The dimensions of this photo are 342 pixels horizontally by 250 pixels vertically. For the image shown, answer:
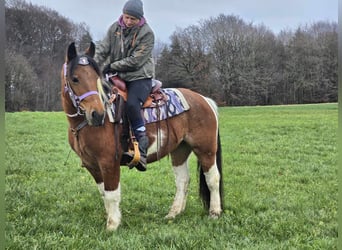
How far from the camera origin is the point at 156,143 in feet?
14.5

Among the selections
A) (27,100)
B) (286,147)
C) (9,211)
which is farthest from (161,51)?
(286,147)

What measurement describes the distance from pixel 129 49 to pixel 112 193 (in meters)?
1.56

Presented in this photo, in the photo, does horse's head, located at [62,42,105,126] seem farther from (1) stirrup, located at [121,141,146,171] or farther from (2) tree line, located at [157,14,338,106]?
(2) tree line, located at [157,14,338,106]

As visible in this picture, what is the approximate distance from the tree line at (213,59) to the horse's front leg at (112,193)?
4.42 ft

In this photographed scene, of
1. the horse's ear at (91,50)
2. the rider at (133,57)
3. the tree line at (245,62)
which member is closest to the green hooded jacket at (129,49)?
the rider at (133,57)

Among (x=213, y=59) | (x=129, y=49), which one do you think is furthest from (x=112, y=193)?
(x=213, y=59)

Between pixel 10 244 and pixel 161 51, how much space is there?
428 centimetres

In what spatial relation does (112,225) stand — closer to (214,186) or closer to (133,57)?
(214,186)

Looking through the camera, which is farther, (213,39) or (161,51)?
(213,39)

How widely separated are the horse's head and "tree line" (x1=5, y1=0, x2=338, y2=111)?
0.95 m

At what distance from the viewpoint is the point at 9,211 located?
4.33 m

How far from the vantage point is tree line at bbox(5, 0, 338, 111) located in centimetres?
456

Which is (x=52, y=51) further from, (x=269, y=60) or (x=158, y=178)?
(x=269, y=60)

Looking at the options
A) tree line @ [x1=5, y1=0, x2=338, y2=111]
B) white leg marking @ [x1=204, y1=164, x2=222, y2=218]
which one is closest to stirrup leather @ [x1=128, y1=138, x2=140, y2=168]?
white leg marking @ [x1=204, y1=164, x2=222, y2=218]
